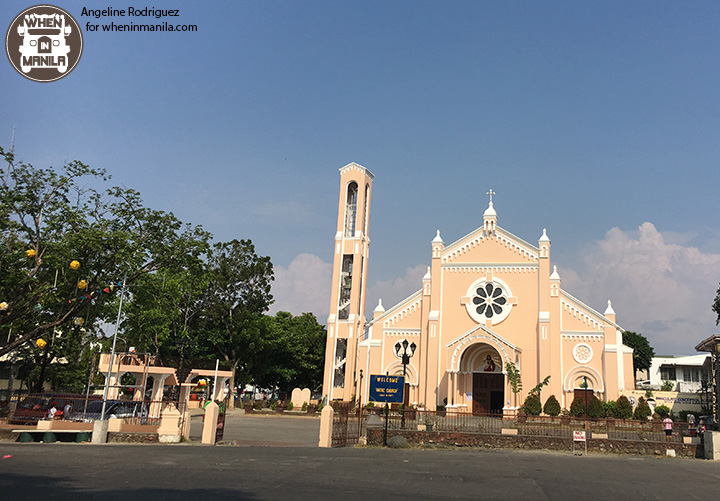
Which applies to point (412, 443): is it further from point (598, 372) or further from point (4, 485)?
point (598, 372)

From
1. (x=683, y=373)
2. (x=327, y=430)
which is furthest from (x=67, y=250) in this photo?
(x=683, y=373)

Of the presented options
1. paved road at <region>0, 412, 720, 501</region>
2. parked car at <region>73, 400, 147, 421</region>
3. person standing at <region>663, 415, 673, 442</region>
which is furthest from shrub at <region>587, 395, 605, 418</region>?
parked car at <region>73, 400, 147, 421</region>

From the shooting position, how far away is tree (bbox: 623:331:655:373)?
2601 inches

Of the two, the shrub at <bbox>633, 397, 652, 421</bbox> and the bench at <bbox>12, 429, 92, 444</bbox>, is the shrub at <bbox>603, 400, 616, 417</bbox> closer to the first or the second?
the shrub at <bbox>633, 397, 652, 421</bbox>

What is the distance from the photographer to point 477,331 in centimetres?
3659

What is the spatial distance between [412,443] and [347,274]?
78.7 feet

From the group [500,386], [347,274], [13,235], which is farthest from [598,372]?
[13,235]

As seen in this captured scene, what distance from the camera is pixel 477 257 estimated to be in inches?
1576

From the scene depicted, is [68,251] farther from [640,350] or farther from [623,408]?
[640,350]

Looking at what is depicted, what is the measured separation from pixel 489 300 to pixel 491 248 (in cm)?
373

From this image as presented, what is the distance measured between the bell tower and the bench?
23397 mm

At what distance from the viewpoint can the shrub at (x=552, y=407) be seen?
33531mm

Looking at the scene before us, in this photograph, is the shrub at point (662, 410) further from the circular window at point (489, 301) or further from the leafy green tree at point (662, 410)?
the circular window at point (489, 301)

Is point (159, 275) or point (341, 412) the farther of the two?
point (159, 275)
